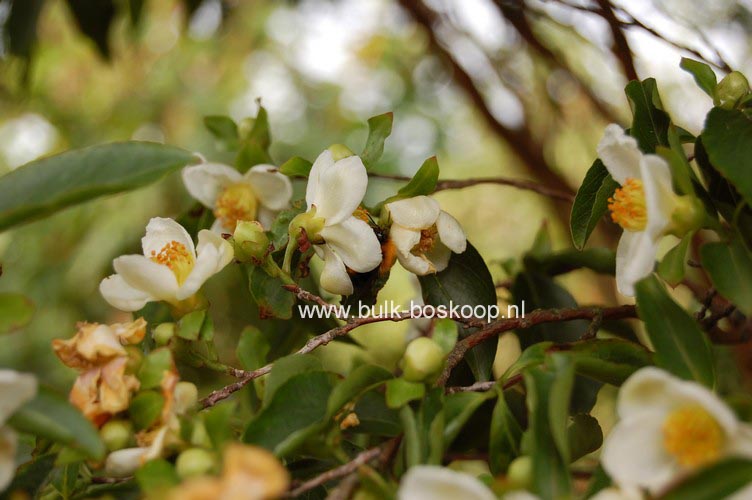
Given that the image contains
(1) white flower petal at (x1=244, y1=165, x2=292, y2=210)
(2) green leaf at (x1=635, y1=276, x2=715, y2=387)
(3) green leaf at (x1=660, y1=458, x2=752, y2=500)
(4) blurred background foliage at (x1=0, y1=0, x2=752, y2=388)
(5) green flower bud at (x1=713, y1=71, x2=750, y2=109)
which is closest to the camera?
(3) green leaf at (x1=660, y1=458, x2=752, y2=500)

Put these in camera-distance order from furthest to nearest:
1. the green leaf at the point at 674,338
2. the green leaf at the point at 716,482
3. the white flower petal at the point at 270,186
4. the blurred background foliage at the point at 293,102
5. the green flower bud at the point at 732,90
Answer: the blurred background foliage at the point at 293,102
the white flower petal at the point at 270,186
the green flower bud at the point at 732,90
the green leaf at the point at 674,338
the green leaf at the point at 716,482

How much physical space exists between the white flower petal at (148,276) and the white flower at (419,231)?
0.16 m

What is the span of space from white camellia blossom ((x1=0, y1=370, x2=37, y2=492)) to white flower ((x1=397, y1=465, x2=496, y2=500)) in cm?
18

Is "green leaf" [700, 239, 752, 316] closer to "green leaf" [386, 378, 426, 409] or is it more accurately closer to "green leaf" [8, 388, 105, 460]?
"green leaf" [386, 378, 426, 409]

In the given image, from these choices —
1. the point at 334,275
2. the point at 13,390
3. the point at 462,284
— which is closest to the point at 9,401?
the point at 13,390

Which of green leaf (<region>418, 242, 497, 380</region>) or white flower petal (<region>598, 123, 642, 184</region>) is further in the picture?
green leaf (<region>418, 242, 497, 380</region>)

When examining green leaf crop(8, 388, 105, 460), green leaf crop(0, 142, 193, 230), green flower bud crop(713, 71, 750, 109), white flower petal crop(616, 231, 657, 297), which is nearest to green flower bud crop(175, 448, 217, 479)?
green leaf crop(8, 388, 105, 460)

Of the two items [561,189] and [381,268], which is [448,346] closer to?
[381,268]

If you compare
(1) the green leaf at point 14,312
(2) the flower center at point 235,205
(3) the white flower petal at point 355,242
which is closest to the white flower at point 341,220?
(3) the white flower petal at point 355,242

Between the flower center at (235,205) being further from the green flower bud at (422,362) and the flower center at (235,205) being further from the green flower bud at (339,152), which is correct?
the green flower bud at (422,362)

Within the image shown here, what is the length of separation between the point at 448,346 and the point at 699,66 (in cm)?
28

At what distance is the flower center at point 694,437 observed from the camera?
1.11 ft

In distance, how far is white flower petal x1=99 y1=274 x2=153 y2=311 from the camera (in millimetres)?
505

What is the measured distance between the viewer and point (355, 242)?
0.53m
